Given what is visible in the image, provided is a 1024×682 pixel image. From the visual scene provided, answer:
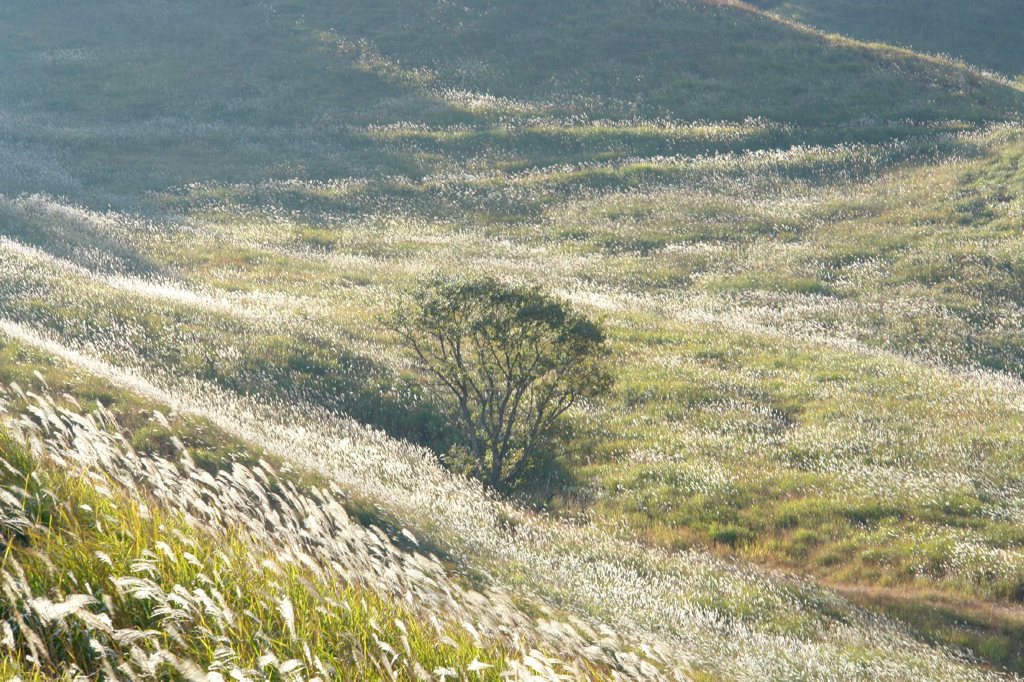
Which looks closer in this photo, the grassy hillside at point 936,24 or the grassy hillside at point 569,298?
the grassy hillside at point 569,298

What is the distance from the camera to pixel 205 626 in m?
4.66

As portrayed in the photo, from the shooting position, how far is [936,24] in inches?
2763

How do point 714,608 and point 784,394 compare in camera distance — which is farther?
point 784,394

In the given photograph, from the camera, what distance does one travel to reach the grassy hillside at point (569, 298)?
10.1 metres

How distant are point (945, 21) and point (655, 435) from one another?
213 ft

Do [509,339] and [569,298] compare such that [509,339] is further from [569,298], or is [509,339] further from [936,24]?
[936,24]

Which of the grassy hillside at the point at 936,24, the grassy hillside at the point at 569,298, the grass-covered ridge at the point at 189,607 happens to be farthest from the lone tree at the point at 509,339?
the grassy hillside at the point at 936,24

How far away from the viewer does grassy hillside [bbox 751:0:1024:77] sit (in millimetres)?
65188

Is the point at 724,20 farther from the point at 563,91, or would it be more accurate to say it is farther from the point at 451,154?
the point at 451,154

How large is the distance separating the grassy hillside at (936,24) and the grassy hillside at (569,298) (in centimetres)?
1836

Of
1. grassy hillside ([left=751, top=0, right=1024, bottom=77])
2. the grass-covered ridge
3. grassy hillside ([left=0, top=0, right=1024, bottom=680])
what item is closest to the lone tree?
grassy hillside ([left=0, top=0, right=1024, bottom=680])

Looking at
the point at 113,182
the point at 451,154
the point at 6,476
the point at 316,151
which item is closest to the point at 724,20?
the point at 451,154

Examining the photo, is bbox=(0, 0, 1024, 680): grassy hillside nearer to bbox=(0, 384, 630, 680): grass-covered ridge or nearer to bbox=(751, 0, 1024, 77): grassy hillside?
bbox=(0, 384, 630, 680): grass-covered ridge

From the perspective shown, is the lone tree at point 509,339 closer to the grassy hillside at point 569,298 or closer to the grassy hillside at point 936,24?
the grassy hillside at point 569,298
